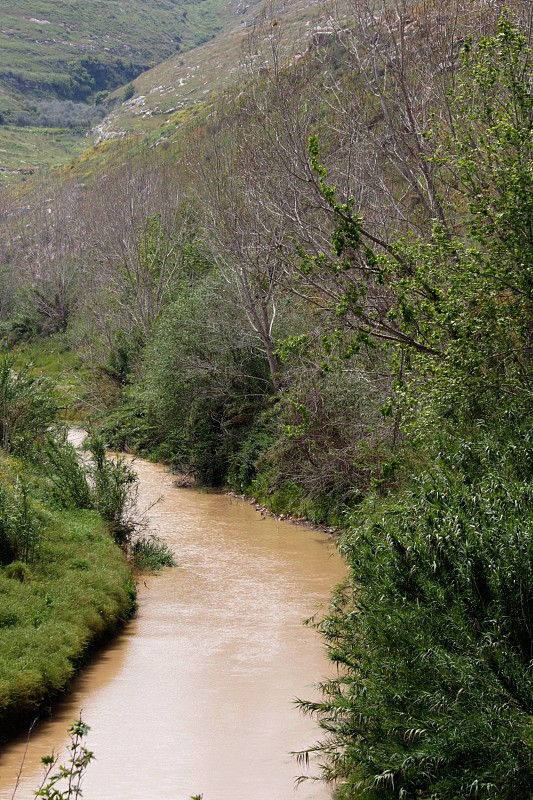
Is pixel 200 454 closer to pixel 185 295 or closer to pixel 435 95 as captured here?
pixel 185 295

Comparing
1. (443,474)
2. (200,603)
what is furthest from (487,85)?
(200,603)

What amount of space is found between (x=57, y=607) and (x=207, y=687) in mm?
2561

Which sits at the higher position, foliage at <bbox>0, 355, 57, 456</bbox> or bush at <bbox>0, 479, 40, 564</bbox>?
foliage at <bbox>0, 355, 57, 456</bbox>

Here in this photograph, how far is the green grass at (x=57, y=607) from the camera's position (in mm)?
10891

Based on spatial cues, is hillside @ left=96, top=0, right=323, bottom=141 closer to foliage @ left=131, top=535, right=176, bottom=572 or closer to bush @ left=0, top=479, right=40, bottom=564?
foliage @ left=131, top=535, right=176, bottom=572

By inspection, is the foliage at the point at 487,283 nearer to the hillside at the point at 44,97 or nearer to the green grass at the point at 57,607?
the green grass at the point at 57,607

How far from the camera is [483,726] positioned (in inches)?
255

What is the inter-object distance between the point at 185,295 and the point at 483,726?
83.5ft

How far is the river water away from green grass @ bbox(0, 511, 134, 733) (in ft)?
1.24

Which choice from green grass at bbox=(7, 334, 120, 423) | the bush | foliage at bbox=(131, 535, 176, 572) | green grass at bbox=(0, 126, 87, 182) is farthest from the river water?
green grass at bbox=(0, 126, 87, 182)

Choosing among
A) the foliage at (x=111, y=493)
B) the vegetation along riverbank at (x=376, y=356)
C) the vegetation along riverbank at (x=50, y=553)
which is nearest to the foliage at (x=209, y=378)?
the vegetation along riverbank at (x=376, y=356)

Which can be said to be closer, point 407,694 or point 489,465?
point 407,694

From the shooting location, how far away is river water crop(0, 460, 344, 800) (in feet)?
31.1

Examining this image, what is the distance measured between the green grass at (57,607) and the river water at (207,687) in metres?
0.38
